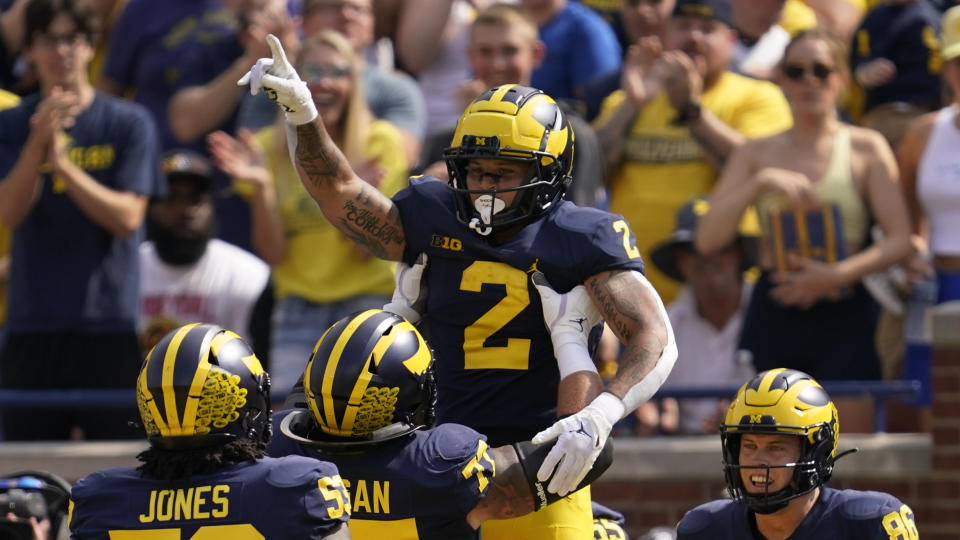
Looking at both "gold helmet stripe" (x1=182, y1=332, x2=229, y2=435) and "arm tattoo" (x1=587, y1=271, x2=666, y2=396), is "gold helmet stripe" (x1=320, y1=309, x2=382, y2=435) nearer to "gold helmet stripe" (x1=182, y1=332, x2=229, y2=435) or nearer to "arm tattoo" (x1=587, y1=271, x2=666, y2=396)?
"gold helmet stripe" (x1=182, y1=332, x2=229, y2=435)

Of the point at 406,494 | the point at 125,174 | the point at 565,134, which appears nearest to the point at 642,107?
the point at 125,174

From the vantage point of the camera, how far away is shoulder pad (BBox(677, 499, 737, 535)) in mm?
6004

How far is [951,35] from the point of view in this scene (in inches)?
335

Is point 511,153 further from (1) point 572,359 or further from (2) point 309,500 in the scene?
(2) point 309,500

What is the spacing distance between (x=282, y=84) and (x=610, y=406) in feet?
4.71

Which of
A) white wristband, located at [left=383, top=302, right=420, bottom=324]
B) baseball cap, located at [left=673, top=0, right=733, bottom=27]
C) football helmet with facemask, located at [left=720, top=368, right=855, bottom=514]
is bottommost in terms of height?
football helmet with facemask, located at [left=720, top=368, right=855, bottom=514]

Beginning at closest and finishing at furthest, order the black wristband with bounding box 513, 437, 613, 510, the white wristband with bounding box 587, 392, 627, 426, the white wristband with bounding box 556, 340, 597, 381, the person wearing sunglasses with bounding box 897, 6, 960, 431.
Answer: the black wristband with bounding box 513, 437, 613, 510
the white wristband with bounding box 587, 392, 627, 426
the white wristband with bounding box 556, 340, 597, 381
the person wearing sunglasses with bounding box 897, 6, 960, 431

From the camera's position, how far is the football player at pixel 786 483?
585 centimetres

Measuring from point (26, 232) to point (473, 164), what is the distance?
3.96 meters

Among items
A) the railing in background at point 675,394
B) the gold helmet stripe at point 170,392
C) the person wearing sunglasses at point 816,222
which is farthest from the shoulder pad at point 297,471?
the person wearing sunglasses at point 816,222

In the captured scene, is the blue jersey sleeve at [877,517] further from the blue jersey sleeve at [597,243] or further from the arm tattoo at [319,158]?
the arm tattoo at [319,158]

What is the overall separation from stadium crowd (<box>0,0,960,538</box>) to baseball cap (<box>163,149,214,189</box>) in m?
0.01

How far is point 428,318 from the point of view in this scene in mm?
5676


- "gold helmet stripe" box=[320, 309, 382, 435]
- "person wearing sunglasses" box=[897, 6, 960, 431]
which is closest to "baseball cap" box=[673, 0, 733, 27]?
"person wearing sunglasses" box=[897, 6, 960, 431]
